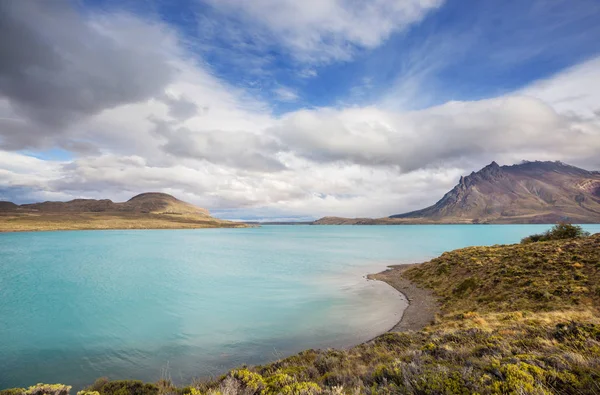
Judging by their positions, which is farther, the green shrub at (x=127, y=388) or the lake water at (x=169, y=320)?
the lake water at (x=169, y=320)

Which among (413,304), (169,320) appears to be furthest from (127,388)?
(413,304)

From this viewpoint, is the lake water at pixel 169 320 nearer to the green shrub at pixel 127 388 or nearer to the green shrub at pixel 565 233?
the green shrub at pixel 127 388

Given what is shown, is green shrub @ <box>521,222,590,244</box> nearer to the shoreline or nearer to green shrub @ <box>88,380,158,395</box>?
the shoreline

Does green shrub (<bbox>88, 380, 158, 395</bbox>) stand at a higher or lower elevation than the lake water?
higher

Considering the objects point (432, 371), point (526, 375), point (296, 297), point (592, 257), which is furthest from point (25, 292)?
point (592, 257)

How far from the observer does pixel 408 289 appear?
31.1m

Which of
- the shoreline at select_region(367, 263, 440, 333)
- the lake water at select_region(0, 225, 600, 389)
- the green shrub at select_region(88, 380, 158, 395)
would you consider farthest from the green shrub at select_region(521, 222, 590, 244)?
the green shrub at select_region(88, 380, 158, 395)

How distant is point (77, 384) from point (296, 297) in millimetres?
18878

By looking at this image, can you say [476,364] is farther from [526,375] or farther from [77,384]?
[77,384]

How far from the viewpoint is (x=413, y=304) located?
25469 mm

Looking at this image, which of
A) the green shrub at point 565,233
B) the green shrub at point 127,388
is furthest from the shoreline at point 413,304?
the green shrub at point 565,233

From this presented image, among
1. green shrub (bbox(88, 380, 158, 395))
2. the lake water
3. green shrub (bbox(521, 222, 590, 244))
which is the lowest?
the lake water

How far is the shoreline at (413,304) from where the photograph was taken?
774 inches

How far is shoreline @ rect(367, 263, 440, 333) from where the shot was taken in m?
19.7
